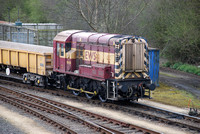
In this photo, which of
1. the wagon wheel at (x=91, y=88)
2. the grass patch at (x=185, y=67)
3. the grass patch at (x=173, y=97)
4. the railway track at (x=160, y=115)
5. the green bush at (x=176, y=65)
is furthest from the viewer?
the green bush at (x=176, y=65)

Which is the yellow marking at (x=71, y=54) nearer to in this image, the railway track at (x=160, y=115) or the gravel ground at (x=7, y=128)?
the railway track at (x=160, y=115)

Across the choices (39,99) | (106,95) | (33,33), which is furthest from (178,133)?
(33,33)

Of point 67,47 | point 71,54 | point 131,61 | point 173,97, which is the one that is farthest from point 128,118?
point 67,47

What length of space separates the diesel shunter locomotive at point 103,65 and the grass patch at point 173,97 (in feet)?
5.06

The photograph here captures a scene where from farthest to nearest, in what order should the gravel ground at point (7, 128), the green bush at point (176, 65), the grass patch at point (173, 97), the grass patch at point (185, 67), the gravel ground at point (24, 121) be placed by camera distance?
the green bush at point (176, 65) < the grass patch at point (185, 67) < the grass patch at point (173, 97) < the gravel ground at point (24, 121) < the gravel ground at point (7, 128)

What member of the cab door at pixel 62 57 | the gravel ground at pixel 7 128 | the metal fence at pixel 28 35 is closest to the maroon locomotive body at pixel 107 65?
the cab door at pixel 62 57

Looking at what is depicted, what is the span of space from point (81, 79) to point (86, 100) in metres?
1.31

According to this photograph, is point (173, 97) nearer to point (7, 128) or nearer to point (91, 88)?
point (91, 88)

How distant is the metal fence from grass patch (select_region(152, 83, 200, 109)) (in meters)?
20.8

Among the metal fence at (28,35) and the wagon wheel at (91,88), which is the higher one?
the metal fence at (28,35)

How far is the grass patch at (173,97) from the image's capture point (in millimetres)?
17953

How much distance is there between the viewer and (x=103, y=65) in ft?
55.4

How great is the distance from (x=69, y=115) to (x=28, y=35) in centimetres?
2704

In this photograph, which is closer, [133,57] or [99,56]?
[133,57]
